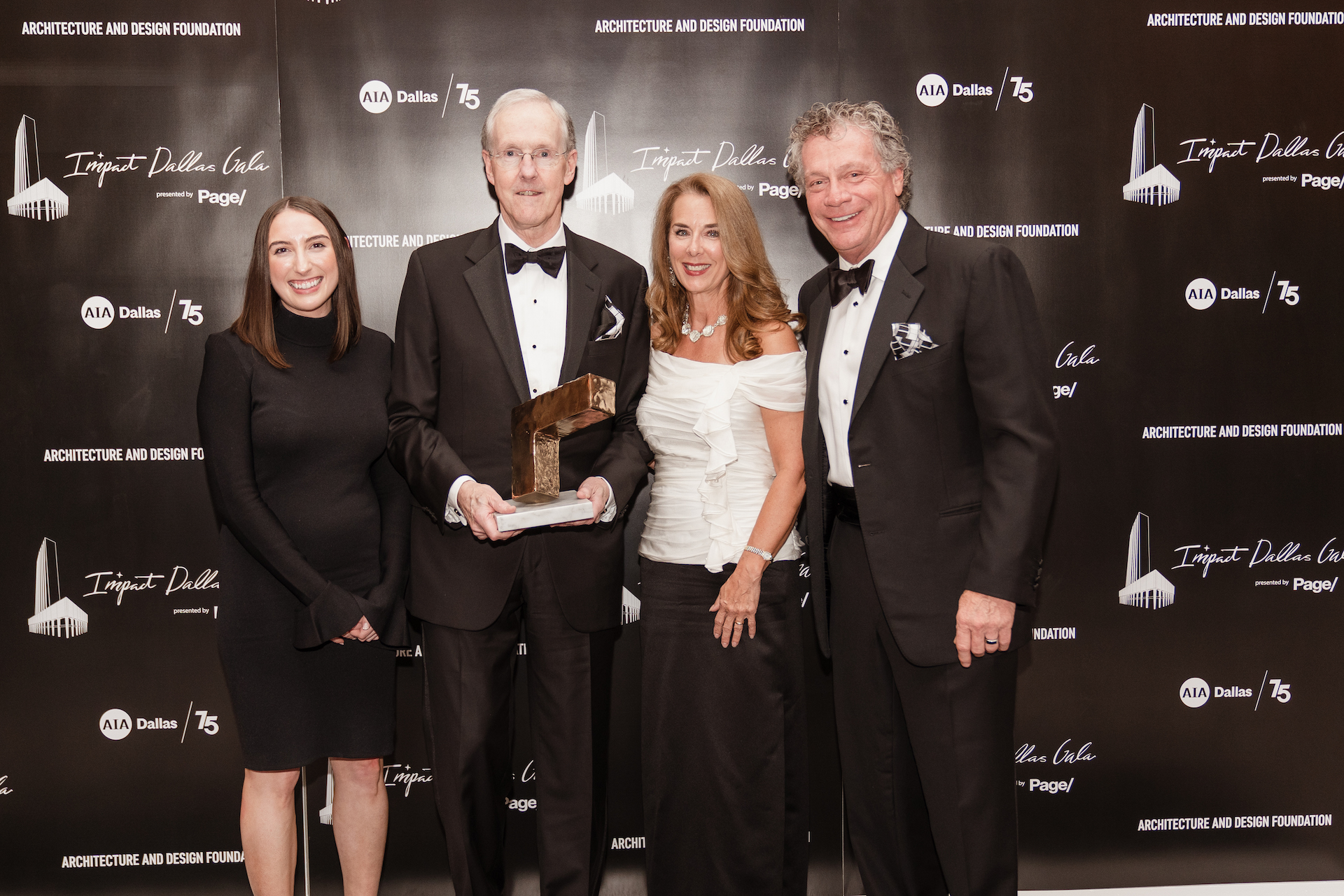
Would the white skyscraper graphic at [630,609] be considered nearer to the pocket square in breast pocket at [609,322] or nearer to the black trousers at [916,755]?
the black trousers at [916,755]

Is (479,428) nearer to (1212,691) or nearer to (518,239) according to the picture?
(518,239)

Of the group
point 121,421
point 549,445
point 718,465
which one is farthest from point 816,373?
point 121,421

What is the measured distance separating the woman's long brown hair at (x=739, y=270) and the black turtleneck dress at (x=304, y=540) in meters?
0.97

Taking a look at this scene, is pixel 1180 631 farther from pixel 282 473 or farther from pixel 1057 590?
pixel 282 473

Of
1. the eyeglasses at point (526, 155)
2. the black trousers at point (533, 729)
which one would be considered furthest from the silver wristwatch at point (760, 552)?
the eyeglasses at point (526, 155)

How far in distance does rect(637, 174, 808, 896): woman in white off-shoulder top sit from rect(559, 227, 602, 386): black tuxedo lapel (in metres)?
A: 0.26

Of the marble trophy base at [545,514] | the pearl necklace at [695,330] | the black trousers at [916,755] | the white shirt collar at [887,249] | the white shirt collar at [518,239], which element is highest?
the white shirt collar at [518,239]

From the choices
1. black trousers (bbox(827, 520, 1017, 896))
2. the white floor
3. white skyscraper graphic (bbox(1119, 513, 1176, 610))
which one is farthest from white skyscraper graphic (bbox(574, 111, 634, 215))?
the white floor

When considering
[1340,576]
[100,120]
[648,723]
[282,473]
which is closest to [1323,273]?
[1340,576]

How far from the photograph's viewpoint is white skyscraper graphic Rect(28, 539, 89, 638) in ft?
10.1

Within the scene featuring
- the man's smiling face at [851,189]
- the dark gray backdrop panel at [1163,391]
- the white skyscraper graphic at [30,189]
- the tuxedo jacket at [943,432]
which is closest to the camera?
the tuxedo jacket at [943,432]

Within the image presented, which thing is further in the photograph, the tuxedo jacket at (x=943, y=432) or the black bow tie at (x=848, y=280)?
the black bow tie at (x=848, y=280)

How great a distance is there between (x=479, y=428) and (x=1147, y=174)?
2.57m

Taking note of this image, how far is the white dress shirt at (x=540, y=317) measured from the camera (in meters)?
2.40
